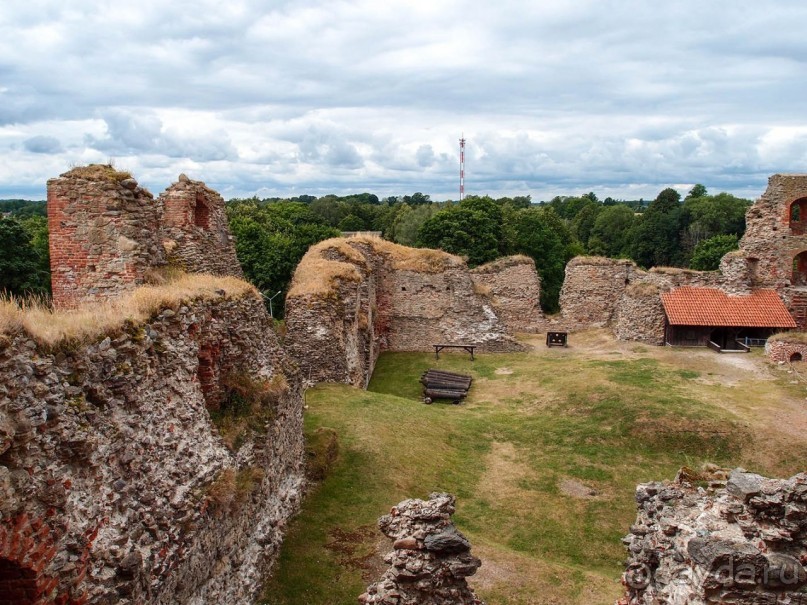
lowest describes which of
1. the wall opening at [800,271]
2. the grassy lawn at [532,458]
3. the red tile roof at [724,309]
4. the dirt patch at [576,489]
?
Answer: the dirt patch at [576,489]

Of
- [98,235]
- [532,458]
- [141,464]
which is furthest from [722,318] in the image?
[141,464]

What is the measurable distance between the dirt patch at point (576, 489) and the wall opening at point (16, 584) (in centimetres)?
1165

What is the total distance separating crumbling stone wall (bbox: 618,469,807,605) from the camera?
6734mm

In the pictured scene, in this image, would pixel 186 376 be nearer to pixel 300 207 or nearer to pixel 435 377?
pixel 435 377

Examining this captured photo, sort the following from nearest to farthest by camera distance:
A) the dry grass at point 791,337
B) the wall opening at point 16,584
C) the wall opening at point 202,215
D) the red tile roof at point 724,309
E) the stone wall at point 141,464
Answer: the wall opening at point 16,584 < the stone wall at point 141,464 < the wall opening at point 202,215 < the dry grass at point 791,337 < the red tile roof at point 724,309

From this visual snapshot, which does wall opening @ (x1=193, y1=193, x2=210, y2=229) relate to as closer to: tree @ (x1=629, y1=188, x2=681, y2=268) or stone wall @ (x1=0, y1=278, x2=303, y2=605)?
stone wall @ (x1=0, y1=278, x2=303, y2=605)

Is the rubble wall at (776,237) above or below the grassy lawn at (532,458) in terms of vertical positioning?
above

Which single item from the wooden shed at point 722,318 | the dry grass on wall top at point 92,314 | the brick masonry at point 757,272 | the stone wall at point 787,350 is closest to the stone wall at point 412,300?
the brick masonry at point 757,272

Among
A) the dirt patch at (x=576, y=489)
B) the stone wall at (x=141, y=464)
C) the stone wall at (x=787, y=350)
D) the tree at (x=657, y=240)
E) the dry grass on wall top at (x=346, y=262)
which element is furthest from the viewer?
the tree at (x=657, y=240)

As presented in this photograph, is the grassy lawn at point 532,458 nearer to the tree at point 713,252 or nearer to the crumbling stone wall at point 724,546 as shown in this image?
the crumbling stone wall at point 724,546

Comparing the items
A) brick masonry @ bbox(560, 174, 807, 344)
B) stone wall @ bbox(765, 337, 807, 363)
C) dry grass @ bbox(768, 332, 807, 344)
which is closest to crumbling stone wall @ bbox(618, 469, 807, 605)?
stone wall @ bbox(765, 337, 807, 363)

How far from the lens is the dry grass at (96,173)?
10.6 meters

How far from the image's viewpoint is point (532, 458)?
53.3 feet

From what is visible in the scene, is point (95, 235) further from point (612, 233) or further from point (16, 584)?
point (612, 233)
